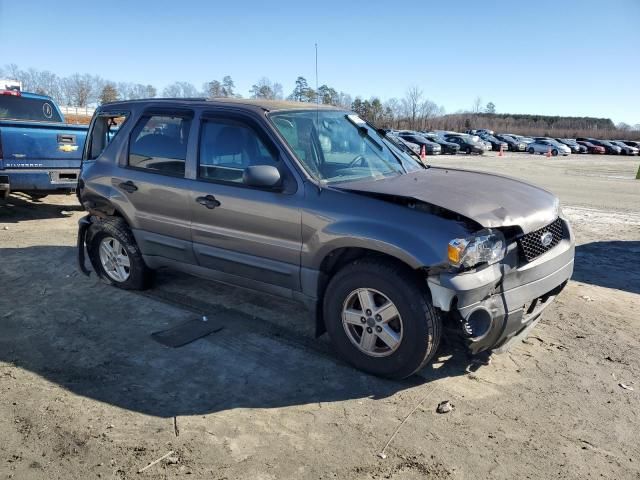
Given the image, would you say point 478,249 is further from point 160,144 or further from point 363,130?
point 160,144

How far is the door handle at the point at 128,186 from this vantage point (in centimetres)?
507

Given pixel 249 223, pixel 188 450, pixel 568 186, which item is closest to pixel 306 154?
pixel 249 223

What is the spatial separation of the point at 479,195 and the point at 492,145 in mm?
51499

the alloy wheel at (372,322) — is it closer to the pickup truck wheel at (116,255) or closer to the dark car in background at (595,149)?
the pickup truck wheel at (116,255)

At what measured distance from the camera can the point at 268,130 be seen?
13.7 ft

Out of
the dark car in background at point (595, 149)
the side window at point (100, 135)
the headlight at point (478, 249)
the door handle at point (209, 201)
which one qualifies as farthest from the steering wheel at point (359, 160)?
the dark car in background at point (595, 149)

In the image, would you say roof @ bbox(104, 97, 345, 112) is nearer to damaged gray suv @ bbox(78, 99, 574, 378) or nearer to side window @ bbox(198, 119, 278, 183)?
damaged gray suv @ bbox(78, 99, 574, 378)

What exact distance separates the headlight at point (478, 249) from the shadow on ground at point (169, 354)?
0.98 metres

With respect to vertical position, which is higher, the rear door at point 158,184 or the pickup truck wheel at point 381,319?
the rear door at point 158,184

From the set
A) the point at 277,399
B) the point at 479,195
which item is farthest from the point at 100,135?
the point at 479,195

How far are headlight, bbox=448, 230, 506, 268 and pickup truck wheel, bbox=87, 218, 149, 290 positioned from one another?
3355 mm

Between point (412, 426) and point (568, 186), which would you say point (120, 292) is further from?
point (568, 186)

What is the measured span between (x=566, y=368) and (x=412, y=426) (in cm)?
150

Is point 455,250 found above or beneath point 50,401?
above
